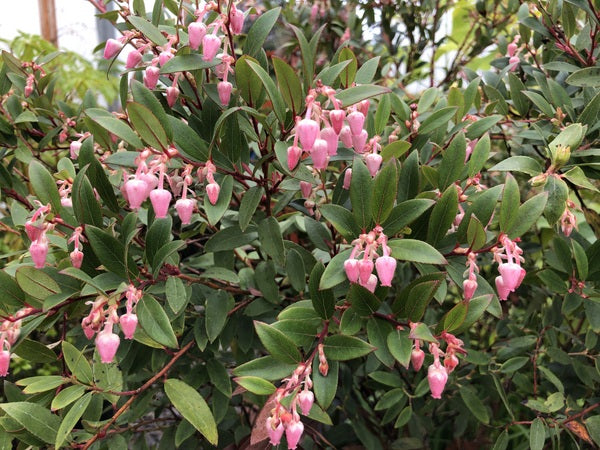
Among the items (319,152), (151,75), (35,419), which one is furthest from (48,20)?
(319,152)

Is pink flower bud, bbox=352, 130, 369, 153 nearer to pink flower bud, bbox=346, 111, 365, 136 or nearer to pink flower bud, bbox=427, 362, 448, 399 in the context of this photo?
pink flower bud, bbox=346, 111, 365, 136

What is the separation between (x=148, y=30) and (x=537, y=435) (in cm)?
80

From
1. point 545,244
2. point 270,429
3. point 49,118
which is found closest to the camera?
point 270,429

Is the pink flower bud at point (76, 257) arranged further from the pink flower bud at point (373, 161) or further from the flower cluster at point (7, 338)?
the pink flower bud at point (373, 161)

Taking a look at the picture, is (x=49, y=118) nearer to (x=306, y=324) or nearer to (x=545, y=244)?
(x=306, y=324)

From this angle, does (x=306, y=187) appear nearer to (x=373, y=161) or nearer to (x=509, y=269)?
(x=373, y=161)

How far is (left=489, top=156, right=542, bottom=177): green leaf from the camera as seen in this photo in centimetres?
75

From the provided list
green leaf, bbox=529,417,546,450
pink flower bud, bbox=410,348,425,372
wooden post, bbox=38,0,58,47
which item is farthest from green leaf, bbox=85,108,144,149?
wooden post, bbox=38,0,58,47

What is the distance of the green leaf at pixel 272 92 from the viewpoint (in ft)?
2.02

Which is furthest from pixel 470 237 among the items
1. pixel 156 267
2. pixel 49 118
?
pixel 49 118

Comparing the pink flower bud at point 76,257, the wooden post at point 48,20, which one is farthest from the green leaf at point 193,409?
the wooden post at point 48,20

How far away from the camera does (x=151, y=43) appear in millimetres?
773

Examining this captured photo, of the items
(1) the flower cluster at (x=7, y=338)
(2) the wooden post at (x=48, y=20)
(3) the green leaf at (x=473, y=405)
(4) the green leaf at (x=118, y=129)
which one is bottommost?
(2) the wooden post at (x=48, y=20)

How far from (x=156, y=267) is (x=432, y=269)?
348 millimetres
